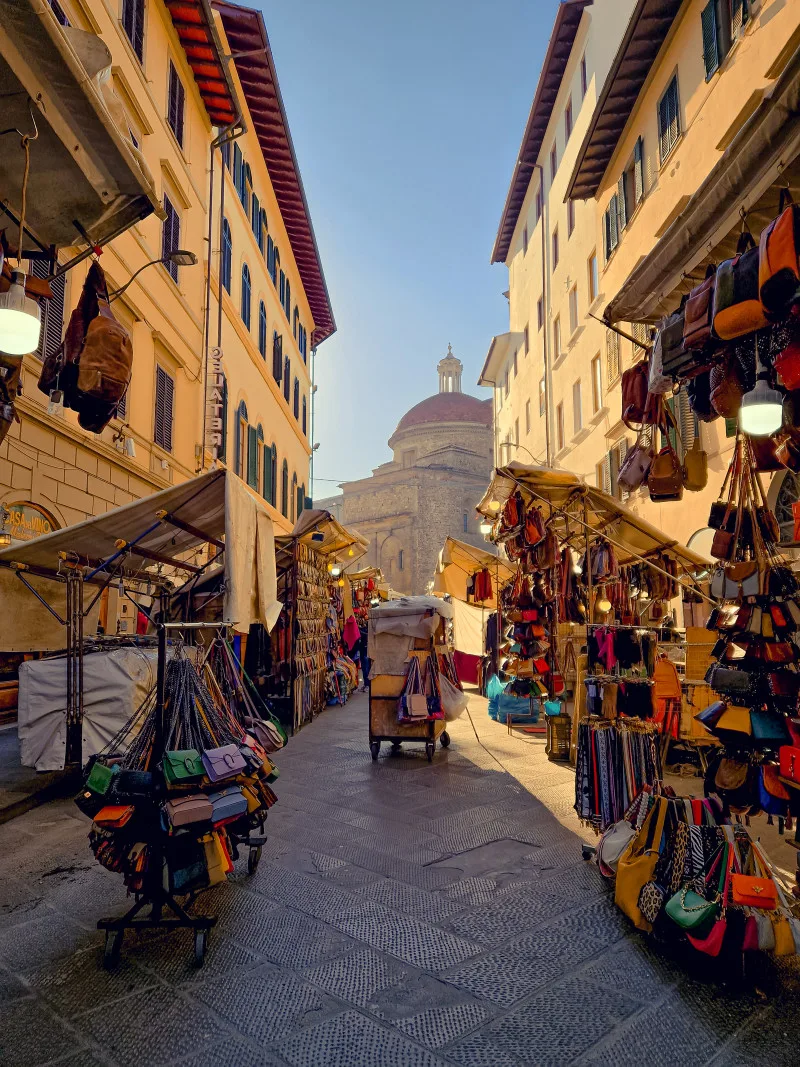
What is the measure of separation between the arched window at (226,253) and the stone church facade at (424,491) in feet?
106

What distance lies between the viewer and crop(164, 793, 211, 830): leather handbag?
324cm

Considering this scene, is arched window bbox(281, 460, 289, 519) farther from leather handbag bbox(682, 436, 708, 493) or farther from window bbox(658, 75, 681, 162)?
leather handbag bbox(682, 436, 708, 493)

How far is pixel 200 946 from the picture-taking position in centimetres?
321

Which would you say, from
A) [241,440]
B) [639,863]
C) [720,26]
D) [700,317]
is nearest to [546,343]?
[241,440]

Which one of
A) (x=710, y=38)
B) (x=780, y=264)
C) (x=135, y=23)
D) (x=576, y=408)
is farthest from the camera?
(x=576, y=408)

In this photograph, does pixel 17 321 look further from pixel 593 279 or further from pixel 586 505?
pixel 593 279

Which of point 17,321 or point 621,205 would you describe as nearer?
point 17,321

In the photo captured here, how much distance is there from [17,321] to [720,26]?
451 inches

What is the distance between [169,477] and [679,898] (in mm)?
11421

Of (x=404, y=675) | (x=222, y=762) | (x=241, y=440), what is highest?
(x=241, y=440)

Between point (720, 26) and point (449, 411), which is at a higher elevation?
point (449, 411)

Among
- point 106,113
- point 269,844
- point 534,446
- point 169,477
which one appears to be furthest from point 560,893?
point 534,446

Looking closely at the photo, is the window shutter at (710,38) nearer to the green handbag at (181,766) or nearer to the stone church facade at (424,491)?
the green handbag at (181,766)

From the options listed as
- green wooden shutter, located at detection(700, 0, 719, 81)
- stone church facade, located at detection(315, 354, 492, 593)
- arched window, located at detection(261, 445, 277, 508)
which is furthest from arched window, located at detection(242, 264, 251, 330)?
stone church facade, located at detection(315, 354, 492, 593)
